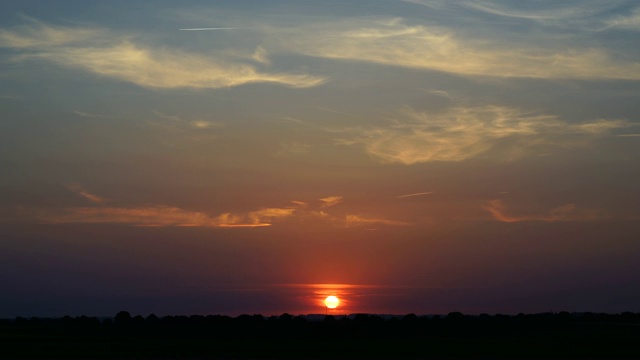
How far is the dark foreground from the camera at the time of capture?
64.4 m

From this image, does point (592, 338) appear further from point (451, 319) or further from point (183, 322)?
point (183, 322)

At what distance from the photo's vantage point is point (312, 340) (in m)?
80.7

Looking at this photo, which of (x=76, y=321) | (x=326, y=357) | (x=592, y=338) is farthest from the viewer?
(x=76, y=321)

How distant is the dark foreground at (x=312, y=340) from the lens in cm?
6438

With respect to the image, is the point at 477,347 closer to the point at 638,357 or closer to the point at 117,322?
the point at 638,357

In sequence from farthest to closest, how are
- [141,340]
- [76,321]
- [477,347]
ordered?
[76,321], [141,340], [477,347]

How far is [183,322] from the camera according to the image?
362 ft

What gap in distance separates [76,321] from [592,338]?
74.9m

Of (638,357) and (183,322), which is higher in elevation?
(183,322)

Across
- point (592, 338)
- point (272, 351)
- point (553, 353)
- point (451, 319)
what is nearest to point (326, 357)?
point (272, 351)

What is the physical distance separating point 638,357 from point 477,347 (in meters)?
14.1

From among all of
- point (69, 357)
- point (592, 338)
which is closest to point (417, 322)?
point (592, 338)

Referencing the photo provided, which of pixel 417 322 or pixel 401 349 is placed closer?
pixel 401 349

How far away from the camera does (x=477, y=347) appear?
2815 inches
